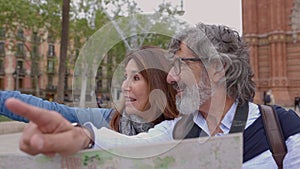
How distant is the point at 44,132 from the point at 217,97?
34.0 inches

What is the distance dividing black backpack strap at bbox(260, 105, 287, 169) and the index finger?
1012 millimetres

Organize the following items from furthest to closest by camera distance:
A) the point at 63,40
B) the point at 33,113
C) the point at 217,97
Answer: the point at 63,40 → the point at 217,97 → the point at 33,113

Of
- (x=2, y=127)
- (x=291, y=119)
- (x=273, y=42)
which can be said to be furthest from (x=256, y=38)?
(x=291, y=119)

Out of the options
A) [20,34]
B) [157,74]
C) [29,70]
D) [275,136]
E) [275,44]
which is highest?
[20,34]

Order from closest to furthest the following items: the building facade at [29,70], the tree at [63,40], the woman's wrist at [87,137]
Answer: the woman's wrist at [87,137]
the tree at [63,40]
the building facade at [29,70]

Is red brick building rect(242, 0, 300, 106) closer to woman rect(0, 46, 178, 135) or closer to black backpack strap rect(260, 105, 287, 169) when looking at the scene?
black backpack strap rect(260, 105, 287, 169)

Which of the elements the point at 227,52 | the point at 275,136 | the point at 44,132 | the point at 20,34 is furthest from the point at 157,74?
the point at 20,34

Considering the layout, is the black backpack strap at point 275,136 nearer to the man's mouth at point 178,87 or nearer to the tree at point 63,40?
the man's mouth at point 178,87

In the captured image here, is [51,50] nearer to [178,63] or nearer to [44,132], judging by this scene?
[178,63]

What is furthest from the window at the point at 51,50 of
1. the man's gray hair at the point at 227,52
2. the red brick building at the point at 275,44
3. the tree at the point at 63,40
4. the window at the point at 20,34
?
the man's gray hair at the point at 227,52

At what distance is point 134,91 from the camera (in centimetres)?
147

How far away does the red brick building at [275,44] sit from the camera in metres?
26.4

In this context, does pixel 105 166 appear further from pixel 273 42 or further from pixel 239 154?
pixel 273 42

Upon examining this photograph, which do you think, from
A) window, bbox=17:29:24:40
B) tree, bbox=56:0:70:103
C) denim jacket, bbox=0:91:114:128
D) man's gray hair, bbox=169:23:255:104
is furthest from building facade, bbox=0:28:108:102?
man's gray hair, bbox=169:23:255:104
